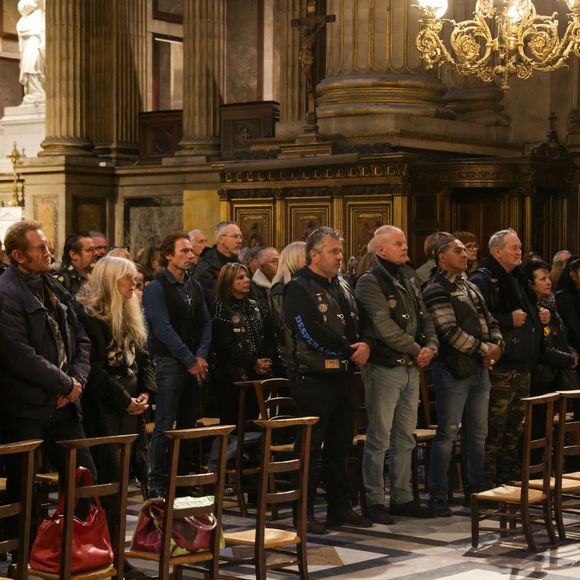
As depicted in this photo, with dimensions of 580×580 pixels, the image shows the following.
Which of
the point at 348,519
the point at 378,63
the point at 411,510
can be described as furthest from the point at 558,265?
the point at 348,519

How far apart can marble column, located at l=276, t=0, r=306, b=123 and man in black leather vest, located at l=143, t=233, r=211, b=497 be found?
10.1 meters

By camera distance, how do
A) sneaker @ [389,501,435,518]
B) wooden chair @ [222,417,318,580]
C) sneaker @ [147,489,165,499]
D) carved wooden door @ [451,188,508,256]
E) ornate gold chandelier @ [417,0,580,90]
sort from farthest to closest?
carved wooden door @ [451,188,508,256]
ornate gold chandelier @ [417,0,580,90]
sneaker @ [147,489,165,499]
sneaker @ [389,501,435,518]
wooden chair @ [222,417,318,580]

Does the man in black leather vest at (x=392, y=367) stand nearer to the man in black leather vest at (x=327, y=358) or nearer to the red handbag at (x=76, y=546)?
the man in black leather vest at (x=327, y=358)

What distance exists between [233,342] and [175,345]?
23.2 inches

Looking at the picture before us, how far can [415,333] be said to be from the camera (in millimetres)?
9031

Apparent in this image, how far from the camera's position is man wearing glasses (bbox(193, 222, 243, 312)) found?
11.2m

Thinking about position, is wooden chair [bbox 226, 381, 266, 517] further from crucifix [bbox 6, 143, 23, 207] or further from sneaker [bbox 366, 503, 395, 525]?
crucifix [bbox 6, 143, 23, 207]

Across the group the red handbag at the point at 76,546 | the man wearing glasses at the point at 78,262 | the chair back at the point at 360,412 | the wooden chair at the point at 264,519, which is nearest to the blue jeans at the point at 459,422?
the chair back at the point at 360,412

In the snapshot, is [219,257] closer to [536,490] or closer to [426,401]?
[426,401]

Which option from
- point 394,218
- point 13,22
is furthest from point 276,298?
point 13,22

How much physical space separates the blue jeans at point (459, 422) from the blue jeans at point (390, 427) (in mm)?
262

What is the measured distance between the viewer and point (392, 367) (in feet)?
29.3

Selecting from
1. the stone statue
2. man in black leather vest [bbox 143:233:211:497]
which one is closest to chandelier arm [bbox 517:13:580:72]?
man in black leather vest [bbox 143:233:211:497]

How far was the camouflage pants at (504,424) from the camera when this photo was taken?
9.72 metres
